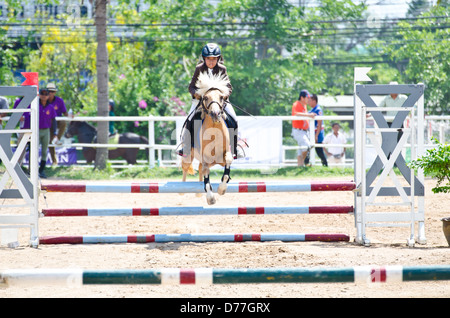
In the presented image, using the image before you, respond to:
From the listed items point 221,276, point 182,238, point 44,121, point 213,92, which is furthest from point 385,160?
point 44,121

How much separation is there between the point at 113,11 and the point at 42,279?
29871 millimetres

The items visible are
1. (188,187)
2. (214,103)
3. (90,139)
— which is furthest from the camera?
(90,139)

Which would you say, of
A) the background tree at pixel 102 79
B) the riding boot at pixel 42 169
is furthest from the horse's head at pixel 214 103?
the background tree at pixel 102 79

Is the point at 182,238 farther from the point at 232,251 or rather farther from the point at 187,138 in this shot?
the point at 187,138

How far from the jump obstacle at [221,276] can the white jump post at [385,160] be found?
3981 mm

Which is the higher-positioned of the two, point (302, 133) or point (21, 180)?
point (302, 133)

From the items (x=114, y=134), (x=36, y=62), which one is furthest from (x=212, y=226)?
(x=36, y=62)

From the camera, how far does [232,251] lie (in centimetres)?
688

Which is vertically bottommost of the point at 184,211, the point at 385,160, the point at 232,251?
the point at 232,251

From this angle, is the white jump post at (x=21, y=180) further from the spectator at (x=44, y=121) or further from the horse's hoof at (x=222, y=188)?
the spectator at (x=44, y=121)

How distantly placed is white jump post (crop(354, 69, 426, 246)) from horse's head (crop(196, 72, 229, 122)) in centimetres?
163

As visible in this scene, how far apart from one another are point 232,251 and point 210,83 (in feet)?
6.69

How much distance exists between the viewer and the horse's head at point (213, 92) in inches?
279

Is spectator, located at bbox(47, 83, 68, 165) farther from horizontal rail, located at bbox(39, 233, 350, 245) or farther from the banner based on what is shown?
horizontal rail, located at bbox(39, 233, 350, 245)
